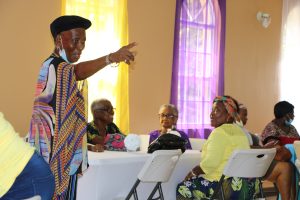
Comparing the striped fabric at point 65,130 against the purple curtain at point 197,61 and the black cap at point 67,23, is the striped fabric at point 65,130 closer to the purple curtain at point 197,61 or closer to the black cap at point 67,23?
the black cap at point 67,23

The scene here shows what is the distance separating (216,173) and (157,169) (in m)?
0.64

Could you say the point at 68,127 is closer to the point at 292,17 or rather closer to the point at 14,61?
the point at 14,61

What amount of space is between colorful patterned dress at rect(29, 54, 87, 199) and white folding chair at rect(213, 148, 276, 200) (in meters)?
1.21

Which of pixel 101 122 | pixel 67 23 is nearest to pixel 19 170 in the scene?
pixel 67 23

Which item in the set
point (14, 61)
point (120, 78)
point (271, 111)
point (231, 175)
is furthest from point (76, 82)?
point (271, 111)

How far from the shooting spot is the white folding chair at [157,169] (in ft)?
8.24

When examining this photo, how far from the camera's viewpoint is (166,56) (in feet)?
18.9

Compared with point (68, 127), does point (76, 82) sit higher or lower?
higher

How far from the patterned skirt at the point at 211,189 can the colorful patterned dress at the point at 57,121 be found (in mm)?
1214

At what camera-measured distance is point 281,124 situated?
193 inches

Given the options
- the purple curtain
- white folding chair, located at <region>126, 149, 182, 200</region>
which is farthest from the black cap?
the purple curtain

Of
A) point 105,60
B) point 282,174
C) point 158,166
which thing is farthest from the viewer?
point 282,174

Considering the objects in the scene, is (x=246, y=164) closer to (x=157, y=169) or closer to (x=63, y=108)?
(x=157, y=169)

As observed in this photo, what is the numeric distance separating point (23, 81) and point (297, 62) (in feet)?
14.7
